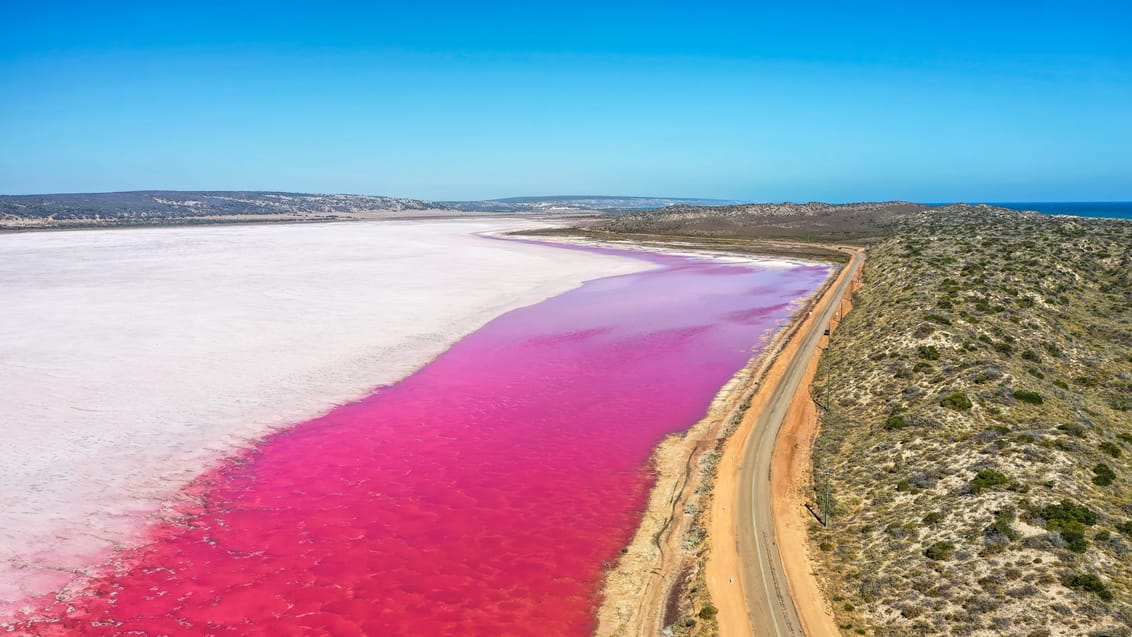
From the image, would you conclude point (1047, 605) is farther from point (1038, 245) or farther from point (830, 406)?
point (1038, 245)

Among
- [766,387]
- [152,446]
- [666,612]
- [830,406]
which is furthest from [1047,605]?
[152,446]

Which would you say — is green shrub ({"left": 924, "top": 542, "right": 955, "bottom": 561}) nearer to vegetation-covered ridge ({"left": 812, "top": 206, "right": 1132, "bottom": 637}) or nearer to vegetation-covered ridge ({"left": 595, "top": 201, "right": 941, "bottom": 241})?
vegetation-covered ridge ({"left": 812, "top": 206, "right": 1132, "bottom": 637})

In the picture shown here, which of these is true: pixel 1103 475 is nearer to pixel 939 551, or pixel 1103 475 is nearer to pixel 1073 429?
pixel 1073 429

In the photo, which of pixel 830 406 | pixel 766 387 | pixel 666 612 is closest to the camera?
pixel 666 612

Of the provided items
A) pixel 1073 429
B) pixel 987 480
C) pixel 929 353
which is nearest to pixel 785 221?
pixel 929 353

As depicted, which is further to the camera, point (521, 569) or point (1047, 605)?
point (521, 569)

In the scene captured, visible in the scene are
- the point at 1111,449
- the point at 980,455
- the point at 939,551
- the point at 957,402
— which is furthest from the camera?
the point at 957,402
